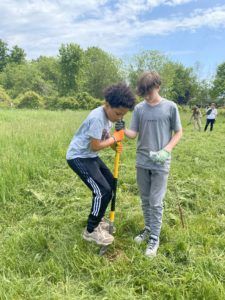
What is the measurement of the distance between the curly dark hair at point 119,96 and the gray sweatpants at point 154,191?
74 centimetres

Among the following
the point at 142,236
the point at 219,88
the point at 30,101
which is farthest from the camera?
the point at 219,88

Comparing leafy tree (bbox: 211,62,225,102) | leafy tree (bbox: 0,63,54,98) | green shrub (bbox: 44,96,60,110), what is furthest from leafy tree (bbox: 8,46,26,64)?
leafy tree (bbox: 211,62,225,102)

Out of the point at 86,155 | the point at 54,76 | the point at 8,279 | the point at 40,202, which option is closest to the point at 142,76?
the point at 86,155

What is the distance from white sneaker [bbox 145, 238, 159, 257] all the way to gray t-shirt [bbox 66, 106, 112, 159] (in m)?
1.08

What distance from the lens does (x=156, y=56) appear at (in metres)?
49.4

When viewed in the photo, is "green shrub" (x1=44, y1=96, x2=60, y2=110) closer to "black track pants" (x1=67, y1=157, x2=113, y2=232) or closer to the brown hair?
"black track pants" (x1=67, y1=157, x2=113, y2=232)

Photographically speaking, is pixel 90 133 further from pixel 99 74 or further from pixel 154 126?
pixel 99 74

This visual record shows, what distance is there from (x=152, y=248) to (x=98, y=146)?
1.20 metres

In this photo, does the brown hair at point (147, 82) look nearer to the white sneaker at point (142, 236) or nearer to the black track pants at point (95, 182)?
the black track pants at point (95, 182)

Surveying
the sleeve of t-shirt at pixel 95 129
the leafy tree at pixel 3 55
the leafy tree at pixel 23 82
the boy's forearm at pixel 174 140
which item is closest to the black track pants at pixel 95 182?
the sleeve of t-shirt at pixel 95 129

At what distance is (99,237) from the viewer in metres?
3.28

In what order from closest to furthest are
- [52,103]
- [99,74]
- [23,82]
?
[52,103], [99,74], [23,82]

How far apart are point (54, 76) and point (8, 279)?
67.1 meters

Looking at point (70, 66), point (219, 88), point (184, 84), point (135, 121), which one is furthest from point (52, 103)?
point (135, 121)
